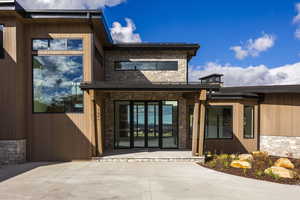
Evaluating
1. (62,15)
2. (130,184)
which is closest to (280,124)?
(130,184)

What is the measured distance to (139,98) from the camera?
11.0 m

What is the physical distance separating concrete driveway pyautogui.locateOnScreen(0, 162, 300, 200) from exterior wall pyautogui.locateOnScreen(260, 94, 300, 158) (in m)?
5.31

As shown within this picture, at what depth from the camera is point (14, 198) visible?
4.85 m

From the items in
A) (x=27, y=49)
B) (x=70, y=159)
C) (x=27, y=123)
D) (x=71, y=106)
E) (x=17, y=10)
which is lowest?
(x=70, y=159)

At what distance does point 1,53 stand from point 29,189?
5793 mm

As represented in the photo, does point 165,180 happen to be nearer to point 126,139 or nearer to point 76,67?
point 126,139

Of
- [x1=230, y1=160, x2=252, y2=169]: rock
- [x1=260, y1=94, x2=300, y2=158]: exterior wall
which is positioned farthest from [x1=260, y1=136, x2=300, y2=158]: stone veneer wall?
[x1=230, y1=160, x2=252, y2=169]: rock

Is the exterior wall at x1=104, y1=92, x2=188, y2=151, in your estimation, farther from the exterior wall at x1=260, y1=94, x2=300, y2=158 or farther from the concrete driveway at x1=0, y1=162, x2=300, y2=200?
the exterior wall at x1=260, y1=94, x2=300, y2=158

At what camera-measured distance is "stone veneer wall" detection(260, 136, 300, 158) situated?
10086 mm

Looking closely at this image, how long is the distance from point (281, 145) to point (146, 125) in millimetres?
6958

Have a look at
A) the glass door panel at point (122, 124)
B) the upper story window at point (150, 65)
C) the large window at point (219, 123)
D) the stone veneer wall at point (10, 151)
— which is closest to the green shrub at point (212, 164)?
Result: the large window at point (219, 123)

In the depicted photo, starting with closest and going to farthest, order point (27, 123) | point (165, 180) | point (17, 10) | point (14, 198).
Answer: point (14, 198) < point (165, 180) < point (17, 10) < point (27, 123)

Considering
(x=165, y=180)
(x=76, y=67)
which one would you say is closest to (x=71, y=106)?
(x=76, y=67)

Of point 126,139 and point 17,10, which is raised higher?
point 17,10
